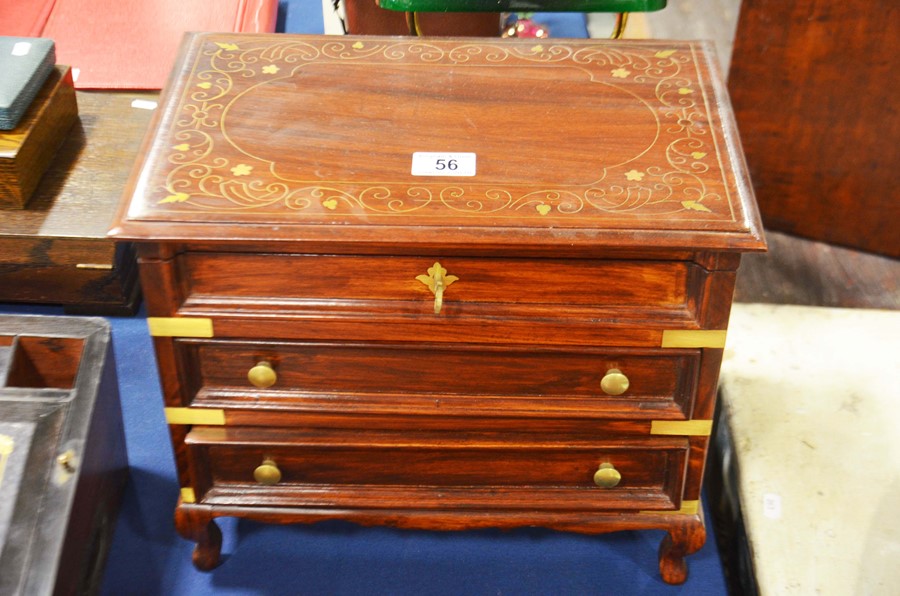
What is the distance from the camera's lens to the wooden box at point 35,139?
2.09 metres

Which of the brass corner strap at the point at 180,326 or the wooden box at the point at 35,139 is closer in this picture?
the brass corner strap at the point at 180,326

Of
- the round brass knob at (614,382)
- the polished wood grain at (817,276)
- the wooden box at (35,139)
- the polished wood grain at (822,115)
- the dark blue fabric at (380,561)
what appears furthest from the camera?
the polished wood grain at (817,276)

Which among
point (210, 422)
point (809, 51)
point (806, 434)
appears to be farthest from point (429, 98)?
point (809, 51)

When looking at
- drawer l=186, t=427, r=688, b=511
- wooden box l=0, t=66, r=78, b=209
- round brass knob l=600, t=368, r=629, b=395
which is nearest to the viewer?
round brass knob l=600, t=368, r=629, b=395

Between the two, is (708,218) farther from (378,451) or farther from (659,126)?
(378,451)

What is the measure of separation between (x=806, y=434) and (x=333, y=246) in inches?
40.2

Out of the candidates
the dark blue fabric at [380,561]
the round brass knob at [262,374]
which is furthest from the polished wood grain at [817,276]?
the round brass knob at [262,374]

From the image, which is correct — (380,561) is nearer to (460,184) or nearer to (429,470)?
(429,470)

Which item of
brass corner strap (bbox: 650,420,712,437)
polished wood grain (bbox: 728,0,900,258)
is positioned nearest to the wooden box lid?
brass corner strap (bbox: 650,420,712,437)

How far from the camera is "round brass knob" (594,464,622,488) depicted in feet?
5.41

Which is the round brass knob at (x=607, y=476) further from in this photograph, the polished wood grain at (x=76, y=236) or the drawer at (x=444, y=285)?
the polished wood grain at (x=76, y=236)

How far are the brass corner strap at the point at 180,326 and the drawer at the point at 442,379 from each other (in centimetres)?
2

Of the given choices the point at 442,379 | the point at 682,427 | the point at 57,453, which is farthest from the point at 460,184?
the point at 57,453

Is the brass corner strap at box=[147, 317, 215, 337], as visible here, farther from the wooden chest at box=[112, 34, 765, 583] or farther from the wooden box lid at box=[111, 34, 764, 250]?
the wooden box lid at box=[111, 34, 764, 250]
